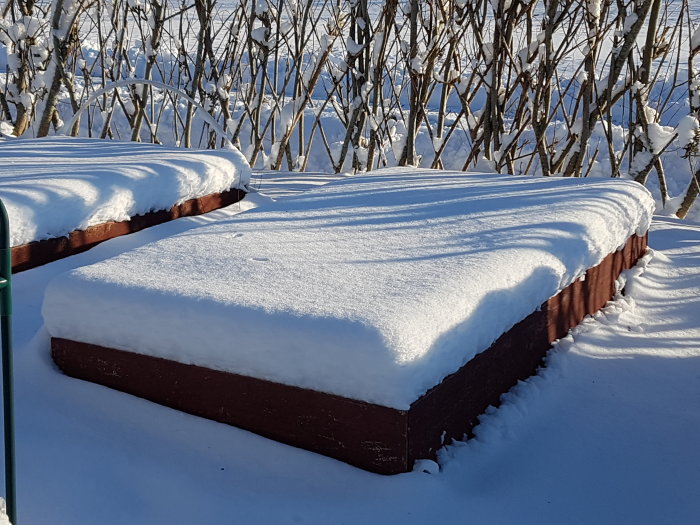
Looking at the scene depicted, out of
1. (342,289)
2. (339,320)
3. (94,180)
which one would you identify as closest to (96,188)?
(94,180)

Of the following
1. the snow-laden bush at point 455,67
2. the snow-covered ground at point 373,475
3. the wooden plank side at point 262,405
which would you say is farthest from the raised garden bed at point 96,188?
the snow-laden bush at point 455,67

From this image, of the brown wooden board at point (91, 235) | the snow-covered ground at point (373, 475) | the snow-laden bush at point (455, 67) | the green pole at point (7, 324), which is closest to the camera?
the green pole at point (7, 324)

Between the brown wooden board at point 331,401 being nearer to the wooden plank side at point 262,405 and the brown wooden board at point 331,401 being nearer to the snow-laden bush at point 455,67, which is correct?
the wooden plank side at point 262,405

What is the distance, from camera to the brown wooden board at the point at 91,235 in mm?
1964

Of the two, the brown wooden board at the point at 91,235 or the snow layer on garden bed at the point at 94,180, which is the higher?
the snow layer on garden bed at the point at 94,180

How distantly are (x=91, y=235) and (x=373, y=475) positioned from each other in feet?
4.35

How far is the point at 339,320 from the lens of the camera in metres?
1.19

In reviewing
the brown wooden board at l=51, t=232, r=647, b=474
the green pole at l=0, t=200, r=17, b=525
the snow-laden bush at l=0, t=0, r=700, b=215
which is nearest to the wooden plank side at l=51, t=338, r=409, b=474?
the brown wooden board at l=51, t=232, r=647, b=474

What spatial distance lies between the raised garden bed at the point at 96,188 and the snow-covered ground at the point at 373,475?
0.40m

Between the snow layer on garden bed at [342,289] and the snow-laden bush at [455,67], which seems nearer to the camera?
the snow layer on garden bed at [342,289]

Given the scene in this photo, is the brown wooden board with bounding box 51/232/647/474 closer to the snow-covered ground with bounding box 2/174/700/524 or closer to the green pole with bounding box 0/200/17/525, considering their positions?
the snow-covered ground with bounding box 2/174/700/524

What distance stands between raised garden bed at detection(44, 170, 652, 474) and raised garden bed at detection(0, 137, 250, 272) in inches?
19.6

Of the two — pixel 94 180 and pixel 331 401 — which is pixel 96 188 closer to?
pixel 94 180

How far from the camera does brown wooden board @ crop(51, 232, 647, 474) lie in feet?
3.86
